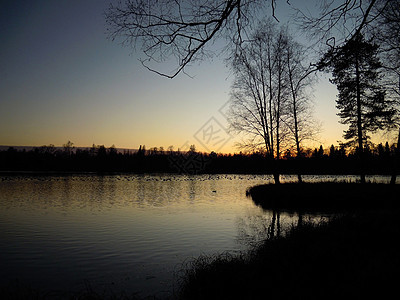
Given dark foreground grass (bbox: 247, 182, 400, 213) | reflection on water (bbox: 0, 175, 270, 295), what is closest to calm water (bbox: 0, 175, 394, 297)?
reflection on water (bbox: 0, 175, 270, 295)

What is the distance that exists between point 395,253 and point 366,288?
7.36 ft

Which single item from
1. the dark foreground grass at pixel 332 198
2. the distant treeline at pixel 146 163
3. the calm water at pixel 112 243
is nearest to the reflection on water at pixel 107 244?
the calm water at pixel 112 243

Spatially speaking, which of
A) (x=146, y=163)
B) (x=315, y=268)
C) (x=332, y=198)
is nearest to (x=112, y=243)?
(x=315, y=268)

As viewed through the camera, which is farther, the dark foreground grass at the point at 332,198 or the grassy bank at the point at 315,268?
the dark foreground grass at the point at 332,198

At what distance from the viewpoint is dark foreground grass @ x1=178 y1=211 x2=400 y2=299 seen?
14.6 feet


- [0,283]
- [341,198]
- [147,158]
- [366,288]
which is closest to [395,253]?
[366,288]

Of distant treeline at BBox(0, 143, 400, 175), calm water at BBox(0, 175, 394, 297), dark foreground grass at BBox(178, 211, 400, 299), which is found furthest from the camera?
distant treeline at BBox(0, 143, 400, 175)

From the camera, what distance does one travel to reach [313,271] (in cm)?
528

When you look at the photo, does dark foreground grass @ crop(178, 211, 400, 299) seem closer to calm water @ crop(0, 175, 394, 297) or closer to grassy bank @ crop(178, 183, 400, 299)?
grassy bank @ crop(178, 183, 400, 299)

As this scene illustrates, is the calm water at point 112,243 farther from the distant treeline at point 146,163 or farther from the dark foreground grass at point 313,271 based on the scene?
the distant treeline at point 146,163

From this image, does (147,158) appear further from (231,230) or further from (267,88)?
(231,230)

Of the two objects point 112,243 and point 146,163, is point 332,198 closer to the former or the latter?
point 112,243

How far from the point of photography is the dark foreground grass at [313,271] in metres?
4.46

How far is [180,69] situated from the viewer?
464 centimetres
